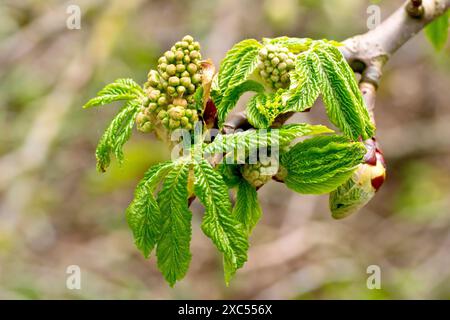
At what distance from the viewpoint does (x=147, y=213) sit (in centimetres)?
119

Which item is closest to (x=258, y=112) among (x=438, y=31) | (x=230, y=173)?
(x=230, y=173)

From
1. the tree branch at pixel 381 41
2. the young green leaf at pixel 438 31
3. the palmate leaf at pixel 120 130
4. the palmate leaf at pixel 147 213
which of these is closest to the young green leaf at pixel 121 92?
the palmate leaf at pixel 120 130

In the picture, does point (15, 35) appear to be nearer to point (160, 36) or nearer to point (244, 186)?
point (160, 36)

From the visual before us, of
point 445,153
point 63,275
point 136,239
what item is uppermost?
point 445,153

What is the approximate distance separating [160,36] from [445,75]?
220cm

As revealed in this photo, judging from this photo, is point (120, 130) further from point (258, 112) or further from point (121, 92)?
Answer: point (258, 112)

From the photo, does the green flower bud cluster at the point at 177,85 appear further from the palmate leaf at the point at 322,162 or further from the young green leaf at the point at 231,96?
the palmate leaf at the point at 322,162

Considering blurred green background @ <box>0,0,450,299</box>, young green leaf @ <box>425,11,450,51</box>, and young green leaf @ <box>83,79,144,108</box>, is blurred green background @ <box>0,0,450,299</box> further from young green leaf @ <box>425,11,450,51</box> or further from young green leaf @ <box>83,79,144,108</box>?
young green leaf @ <box>83,79,144,108</box>

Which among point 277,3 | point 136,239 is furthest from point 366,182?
point 277,3

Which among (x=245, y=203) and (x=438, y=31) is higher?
(x=438, y=31)

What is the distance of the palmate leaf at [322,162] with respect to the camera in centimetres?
117

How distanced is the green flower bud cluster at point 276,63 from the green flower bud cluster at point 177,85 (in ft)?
0.41

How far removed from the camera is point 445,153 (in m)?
4.79

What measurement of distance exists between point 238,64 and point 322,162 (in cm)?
25
